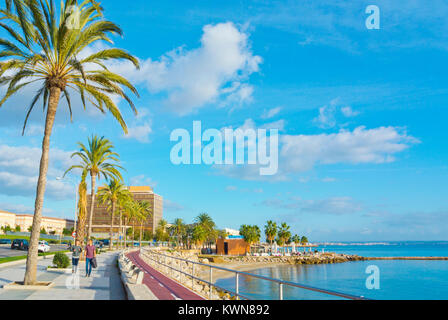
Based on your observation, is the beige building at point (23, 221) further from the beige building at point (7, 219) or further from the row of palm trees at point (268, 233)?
the row of palm trees at point (268, 233)

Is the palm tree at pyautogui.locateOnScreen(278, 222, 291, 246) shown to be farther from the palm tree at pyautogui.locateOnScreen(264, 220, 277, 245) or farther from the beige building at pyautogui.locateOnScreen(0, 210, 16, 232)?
the beige building at pyautogui.locateOnScreen(0, 210, 16, 232)

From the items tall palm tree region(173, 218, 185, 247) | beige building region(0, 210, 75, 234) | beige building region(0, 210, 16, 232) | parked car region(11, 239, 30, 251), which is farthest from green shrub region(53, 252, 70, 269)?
beige building region(0, 210, 16, 232)

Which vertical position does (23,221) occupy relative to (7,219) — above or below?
below

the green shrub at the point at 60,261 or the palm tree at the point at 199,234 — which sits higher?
the green shrub at the point at 60,261

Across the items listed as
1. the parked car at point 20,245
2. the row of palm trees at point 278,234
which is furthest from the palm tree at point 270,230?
the parked car at point 20,245

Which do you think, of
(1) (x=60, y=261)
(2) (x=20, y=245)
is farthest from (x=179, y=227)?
(1) (x=60, y=261)

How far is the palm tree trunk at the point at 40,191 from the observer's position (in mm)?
13625

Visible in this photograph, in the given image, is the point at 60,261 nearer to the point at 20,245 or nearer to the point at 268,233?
the point at 20,245

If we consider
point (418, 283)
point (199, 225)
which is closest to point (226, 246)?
point (199, 225)

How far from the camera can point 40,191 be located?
46.9 feet
